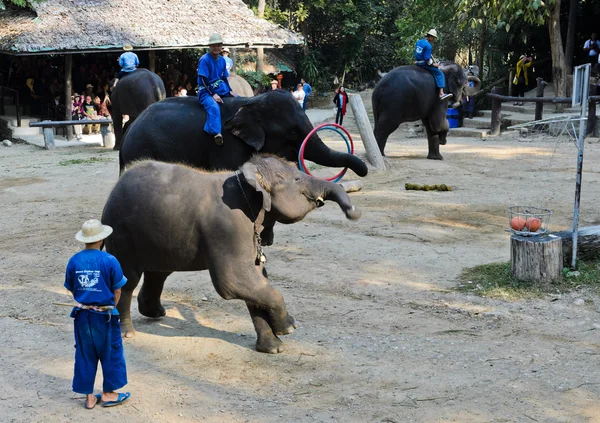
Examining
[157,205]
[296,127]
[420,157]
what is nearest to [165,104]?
[296,127]

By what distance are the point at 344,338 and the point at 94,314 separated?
7.03 ft

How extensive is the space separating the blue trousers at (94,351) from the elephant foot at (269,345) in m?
1.25

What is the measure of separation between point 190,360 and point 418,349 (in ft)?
5.60

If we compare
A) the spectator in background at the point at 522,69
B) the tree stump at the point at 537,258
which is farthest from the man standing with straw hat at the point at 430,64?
the spectator in background at the point at 522,69

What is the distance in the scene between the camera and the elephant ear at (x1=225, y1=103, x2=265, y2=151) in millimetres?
8359

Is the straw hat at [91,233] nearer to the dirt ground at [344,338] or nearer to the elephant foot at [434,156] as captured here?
the dirt ground at [344,338]

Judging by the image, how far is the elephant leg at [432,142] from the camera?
15664 millimetres

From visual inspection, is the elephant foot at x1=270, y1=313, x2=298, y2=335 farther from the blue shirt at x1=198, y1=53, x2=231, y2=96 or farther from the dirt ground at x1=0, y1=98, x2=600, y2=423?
the blue shirt at x1=198, y1=53, x2=231, y2=96

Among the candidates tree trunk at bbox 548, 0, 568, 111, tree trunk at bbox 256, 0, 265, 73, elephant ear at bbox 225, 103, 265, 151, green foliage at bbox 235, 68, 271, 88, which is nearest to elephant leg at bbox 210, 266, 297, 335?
elephant ear at bbox 225, 103, 265, 151

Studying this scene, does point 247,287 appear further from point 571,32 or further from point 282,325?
point 571,32

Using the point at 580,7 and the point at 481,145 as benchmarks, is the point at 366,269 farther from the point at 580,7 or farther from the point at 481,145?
the point at 580,7

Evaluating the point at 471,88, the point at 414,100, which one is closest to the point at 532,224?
the point at 414,100

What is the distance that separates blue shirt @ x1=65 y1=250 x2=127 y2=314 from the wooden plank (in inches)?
191

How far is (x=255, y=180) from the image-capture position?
220 inches
